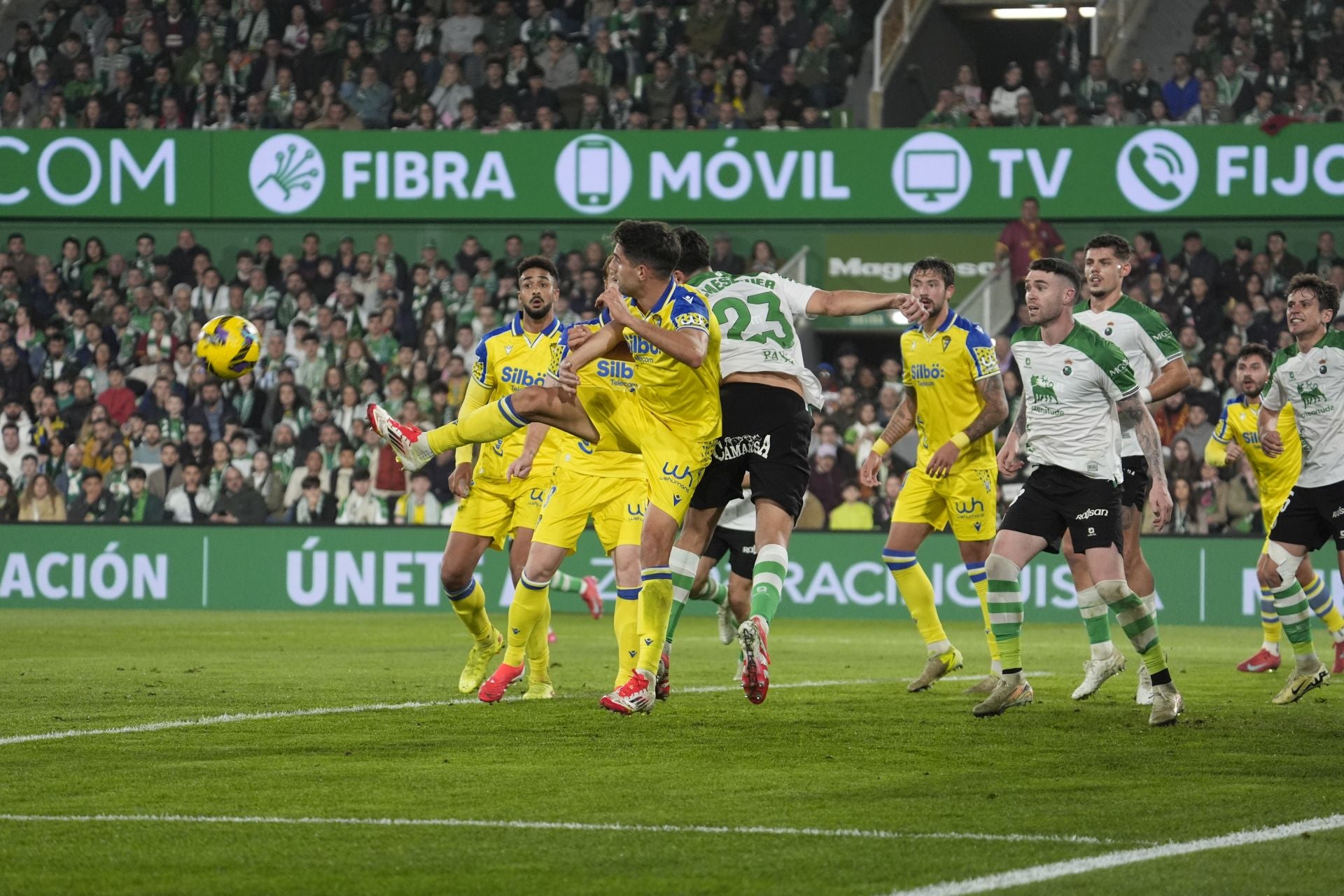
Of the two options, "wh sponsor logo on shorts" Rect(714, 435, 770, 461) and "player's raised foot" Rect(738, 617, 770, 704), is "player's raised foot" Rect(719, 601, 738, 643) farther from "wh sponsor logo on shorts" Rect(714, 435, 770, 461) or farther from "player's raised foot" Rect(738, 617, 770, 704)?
"player's raised foot" Rect(738, 617, 770, 704)

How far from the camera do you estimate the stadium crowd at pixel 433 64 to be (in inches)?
983

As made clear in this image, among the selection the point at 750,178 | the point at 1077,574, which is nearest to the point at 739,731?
the point at 1077,574

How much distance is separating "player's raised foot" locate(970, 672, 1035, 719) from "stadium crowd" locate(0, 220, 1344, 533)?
1142cm

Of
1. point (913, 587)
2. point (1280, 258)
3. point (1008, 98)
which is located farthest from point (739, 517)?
point (1008, 98)

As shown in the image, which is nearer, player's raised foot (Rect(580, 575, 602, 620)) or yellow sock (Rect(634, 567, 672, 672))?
yellow sock (Rect(634, 567, 672, 672))

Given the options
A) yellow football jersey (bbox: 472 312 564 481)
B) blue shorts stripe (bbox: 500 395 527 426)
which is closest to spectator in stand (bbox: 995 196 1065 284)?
yellow football jersey (bbox: 472 312 564 481)

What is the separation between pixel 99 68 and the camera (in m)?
26.4

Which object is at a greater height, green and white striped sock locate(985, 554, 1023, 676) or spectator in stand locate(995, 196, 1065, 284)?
spectator in stand locate(995, 196, 1065, 284)

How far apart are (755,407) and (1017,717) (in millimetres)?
2008

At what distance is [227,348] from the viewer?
11438 millimetres

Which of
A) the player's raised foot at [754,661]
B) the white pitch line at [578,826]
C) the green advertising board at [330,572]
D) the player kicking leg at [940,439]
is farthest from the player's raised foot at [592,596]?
the white pitch line at [578,826]

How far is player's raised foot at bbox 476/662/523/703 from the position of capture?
31.8ft

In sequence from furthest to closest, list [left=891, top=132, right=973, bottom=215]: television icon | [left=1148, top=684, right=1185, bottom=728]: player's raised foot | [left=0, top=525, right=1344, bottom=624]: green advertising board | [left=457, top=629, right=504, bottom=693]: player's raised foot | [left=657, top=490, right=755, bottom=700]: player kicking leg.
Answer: [left=891, top=132, right=973, bottom=215]: television icon → [left=0, top=525, right=1344, bottom=624]: green advertising board → [left=657, top=490, right=755, bottom=700]: player kicking leg → [left=457, top=629, right=504, bottom=693]: player's raised foot → [left=1148, top=684, right=1185, bottom=728]: player's raised foot

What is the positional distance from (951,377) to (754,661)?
12.0 feet
